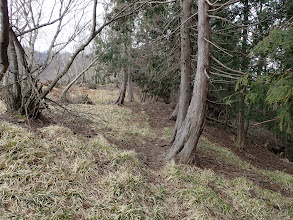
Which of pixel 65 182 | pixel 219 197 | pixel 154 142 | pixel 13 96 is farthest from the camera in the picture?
pixel 154 142

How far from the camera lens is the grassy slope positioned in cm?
248

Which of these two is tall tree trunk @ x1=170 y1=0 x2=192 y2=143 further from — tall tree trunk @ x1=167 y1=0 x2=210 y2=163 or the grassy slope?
the grassy slope

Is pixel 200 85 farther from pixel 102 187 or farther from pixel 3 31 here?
pixel 3 31

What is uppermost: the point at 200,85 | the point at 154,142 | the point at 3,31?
the point at 3,31

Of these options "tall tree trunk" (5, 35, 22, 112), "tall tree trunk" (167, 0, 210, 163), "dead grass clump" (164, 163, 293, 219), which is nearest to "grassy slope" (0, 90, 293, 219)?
"dead grass clump" (164, 163, 293, 219)

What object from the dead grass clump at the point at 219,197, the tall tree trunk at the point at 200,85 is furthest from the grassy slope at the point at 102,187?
the tall tree trunk at the point at 200,85

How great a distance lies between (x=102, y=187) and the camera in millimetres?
3023

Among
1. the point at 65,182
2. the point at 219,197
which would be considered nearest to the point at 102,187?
the point at 65,182

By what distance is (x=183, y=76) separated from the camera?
5867 mm

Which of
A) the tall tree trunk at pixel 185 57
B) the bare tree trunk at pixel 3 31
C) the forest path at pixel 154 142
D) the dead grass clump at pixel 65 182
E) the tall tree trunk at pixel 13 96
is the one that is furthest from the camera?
the tall tree trunk at pixel 185 57

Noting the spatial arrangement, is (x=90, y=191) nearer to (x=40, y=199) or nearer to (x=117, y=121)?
(x=40, y=199)

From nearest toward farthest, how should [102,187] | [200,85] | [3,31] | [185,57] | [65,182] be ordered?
[3,31] → [65,182] → [102,187] → [200,85] → [185,57]

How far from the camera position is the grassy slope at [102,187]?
248 cm

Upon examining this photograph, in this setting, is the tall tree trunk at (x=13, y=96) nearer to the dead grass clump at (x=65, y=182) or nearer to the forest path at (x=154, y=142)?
the dead grass clump at (x=65, y=182)
